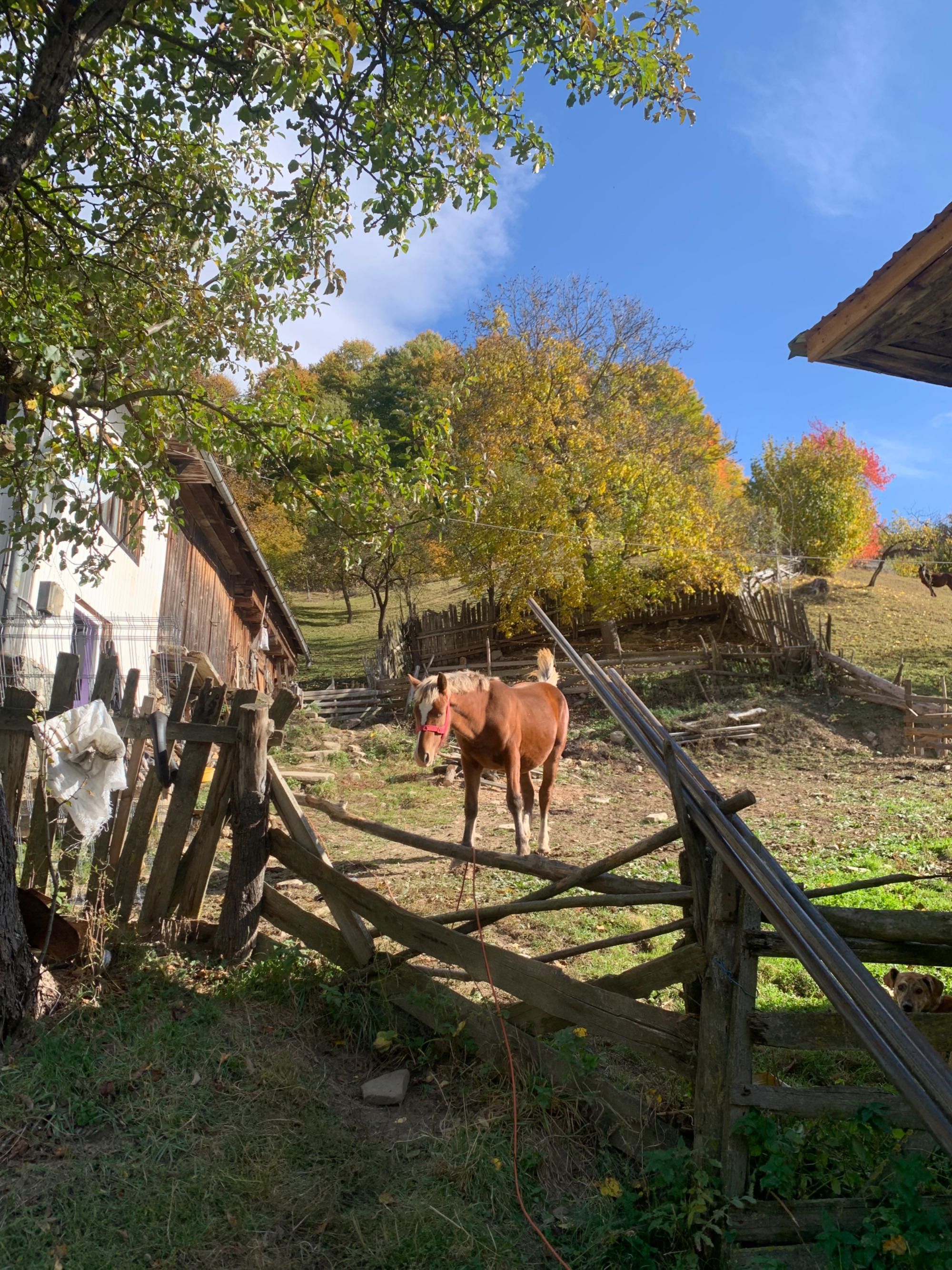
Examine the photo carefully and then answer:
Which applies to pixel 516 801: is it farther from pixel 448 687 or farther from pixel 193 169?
pixel 193 169

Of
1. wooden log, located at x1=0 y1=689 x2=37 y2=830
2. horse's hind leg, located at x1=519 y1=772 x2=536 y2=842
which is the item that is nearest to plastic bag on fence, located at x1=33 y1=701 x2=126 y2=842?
wooden log, located at x1=0 y1=689 x2=37 y2=830

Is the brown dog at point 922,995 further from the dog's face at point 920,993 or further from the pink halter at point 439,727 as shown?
the pink halter at point 439,727

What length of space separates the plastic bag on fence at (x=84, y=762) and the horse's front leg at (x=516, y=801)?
5084 millimetres

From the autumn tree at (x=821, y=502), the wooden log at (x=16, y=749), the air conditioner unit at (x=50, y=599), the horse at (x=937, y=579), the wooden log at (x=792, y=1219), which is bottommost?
the wooden log at (x=792, y=1219)

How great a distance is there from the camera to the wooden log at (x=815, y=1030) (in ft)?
9.76

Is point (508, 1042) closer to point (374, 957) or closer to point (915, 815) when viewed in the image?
point (374, 957)

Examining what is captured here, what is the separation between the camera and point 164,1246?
298 centimetres

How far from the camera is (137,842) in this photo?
4.72 meters

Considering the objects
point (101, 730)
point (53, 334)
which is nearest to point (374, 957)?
point (101, 730)

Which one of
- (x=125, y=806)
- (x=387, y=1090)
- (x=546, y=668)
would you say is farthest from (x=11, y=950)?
(x=546, y=668)

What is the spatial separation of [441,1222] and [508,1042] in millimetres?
835

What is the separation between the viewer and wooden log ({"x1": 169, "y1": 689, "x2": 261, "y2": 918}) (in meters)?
4.73

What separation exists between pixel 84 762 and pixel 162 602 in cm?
1182

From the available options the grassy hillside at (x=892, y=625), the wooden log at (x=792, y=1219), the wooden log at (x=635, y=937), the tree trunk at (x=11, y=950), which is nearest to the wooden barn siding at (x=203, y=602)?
the tree trunk at (x=11, y=950)
